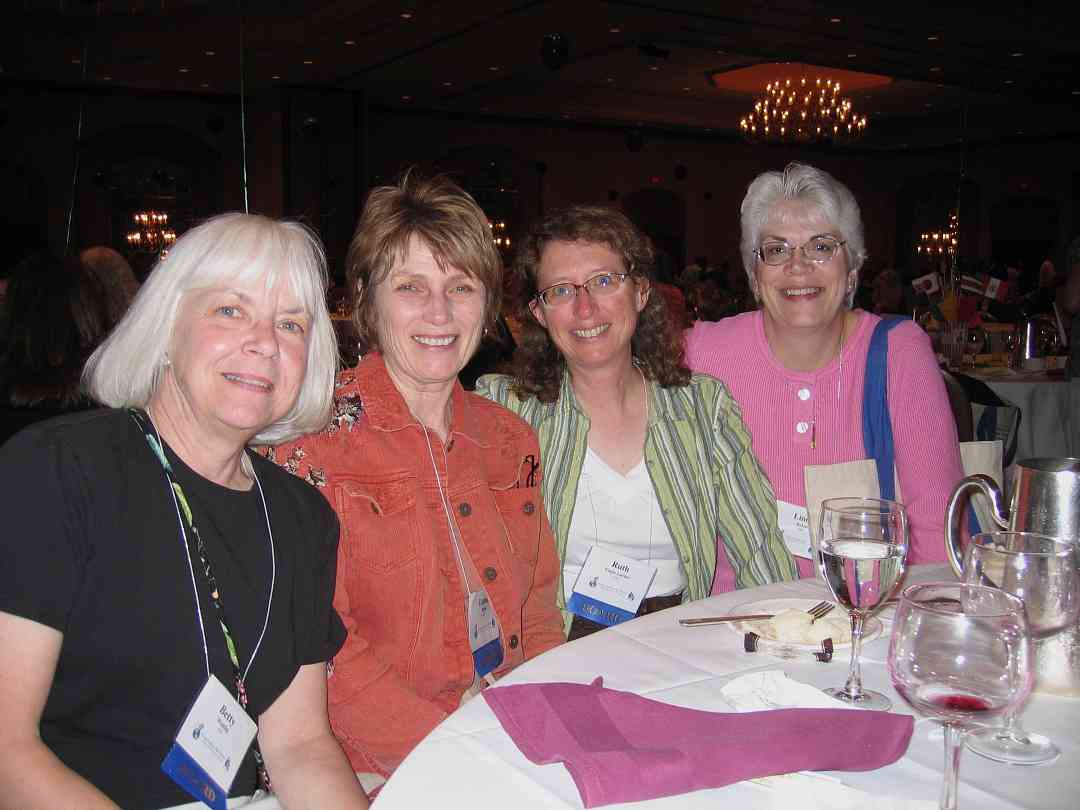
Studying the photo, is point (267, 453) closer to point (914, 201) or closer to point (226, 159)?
point (226, 159)

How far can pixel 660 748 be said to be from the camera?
1086 millimetres

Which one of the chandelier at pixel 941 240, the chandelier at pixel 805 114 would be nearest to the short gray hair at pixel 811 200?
the chandelier at pixel 805 114

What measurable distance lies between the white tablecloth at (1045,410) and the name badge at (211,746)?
4887 mm

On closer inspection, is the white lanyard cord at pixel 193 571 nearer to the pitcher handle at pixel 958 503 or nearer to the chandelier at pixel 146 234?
the pitcher handle at pixel 958 503

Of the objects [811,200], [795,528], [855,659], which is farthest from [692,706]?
[811,200]

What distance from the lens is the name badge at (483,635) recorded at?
1865 millimetres

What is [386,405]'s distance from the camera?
196 cm

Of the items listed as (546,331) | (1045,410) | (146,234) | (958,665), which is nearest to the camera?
(958,665)

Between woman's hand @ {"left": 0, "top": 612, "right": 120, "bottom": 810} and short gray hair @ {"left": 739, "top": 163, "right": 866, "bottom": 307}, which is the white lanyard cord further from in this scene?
short gray hair @ {"left": 739, "top": 163, "right": 866, "bottom": 307}

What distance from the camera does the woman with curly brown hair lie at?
92.6 inches

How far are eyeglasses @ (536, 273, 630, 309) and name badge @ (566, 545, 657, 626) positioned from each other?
634mm

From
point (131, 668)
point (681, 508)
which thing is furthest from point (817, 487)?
point (131, 668)

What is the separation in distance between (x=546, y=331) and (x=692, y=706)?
142cm

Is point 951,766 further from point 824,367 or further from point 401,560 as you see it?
point 824,367
